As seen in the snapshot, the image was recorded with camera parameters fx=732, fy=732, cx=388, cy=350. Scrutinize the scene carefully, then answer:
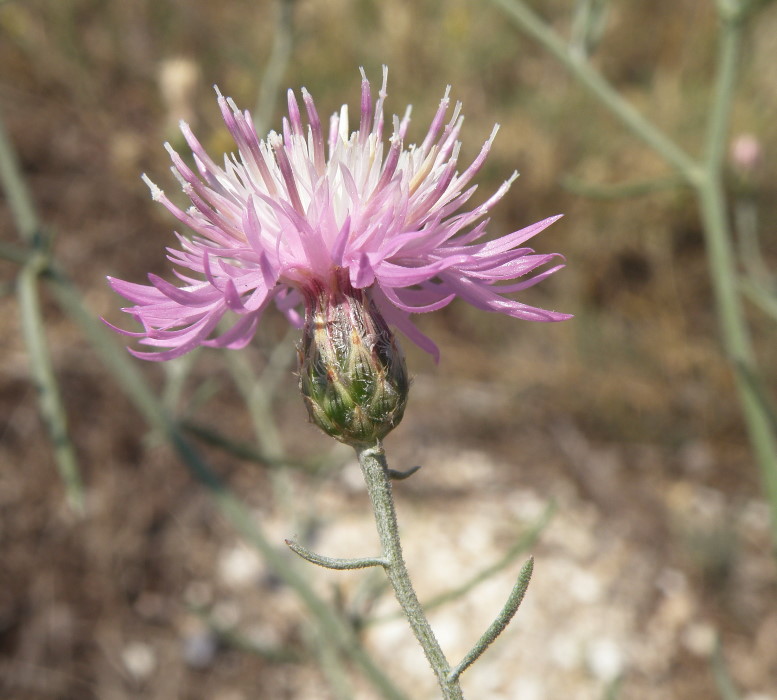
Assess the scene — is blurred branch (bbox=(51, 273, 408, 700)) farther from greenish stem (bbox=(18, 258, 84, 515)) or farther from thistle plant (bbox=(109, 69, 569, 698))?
thistle plant (bbox=(109, 69, 569, 698))

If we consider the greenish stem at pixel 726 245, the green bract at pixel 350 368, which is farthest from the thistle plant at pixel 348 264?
the greenish stem at pixel 726 245

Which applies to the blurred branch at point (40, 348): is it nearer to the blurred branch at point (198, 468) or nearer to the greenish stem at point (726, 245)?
the blurred branch at point (198, 468)

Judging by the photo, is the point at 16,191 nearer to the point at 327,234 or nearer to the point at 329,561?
the point at 327,234

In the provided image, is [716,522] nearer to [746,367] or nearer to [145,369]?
[746,367]

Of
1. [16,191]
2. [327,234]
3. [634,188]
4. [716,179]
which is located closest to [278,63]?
[16,191]

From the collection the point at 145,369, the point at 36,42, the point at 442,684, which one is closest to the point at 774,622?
the point at 442,684

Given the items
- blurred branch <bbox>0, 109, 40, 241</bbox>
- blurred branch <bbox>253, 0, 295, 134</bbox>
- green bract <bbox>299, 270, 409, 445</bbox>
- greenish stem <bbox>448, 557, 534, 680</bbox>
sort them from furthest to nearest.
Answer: blurred branch <bbox>253, 0, 295, 134</bbox> < blurred branch <bbox>0, 109, 40, 241</bbox> < green bract <bbox>299, 270, 409, 445</bbox> < greenish stem <bbox>448, 557, 534, 680</bbox>

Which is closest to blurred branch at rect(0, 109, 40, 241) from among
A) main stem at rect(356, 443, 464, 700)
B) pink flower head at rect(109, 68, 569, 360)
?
pink flower head at rect(109, 68, 569, 360)
